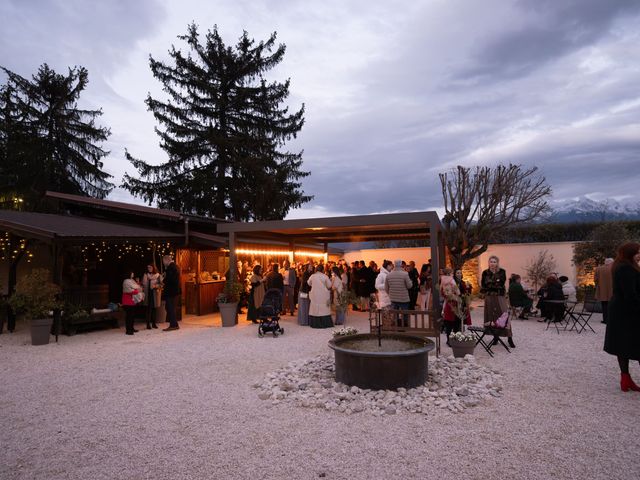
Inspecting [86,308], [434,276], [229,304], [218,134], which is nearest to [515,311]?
[434,276]

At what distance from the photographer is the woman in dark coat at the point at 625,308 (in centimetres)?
505

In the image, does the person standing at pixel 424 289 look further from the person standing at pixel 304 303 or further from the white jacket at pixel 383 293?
the person standing at pixel 304 303

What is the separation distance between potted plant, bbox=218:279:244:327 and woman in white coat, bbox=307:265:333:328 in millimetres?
2097

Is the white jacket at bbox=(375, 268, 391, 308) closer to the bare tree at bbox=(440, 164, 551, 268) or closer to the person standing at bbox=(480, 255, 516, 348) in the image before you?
the person standing at bbox=(480, 255, 516, 348)

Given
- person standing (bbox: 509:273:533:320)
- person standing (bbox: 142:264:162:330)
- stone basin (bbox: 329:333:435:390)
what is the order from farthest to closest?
person standing (bbox: 509:273:533:320) < person standing (bbox: 142:264:162:330) < stone basin (bbox: 329:333:435:390)

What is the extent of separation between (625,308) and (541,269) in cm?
1404

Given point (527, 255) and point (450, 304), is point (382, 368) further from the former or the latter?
point (527, 255)

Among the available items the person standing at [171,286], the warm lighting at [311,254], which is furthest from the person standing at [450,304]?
the warm lighting at [311,254]

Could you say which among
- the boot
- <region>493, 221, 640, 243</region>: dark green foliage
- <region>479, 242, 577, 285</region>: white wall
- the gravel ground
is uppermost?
<region>493, 221, 640, 243</region>: dark green foliage

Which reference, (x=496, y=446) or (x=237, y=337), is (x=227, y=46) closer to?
(x=237, y=337)

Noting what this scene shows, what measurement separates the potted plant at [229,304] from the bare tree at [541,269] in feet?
42.3

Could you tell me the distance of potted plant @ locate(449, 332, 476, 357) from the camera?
7.17 meters

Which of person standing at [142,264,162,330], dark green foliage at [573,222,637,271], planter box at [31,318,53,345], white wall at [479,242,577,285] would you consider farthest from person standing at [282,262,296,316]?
dark green foliage at [573,222,637,271]

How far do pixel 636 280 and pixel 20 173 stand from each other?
28.1m
